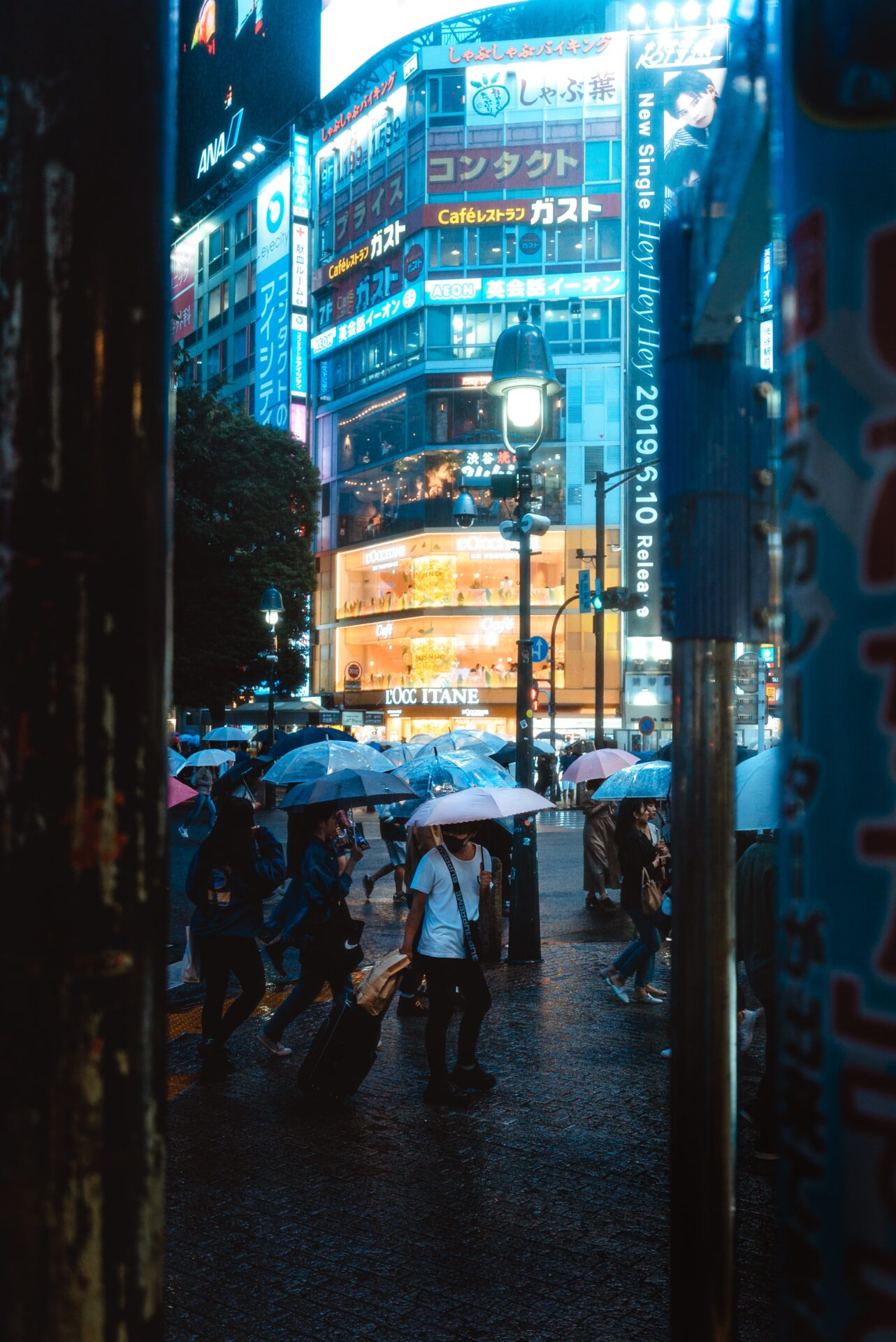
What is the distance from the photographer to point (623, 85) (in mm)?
50281

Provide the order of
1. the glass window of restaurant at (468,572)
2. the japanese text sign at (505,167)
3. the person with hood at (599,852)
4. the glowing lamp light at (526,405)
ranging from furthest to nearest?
the glass window of restaurant at (468,572)
the japanese text sign at (505,167)
the person with hood at (599,852)
the glowing lamp light at (526,405)

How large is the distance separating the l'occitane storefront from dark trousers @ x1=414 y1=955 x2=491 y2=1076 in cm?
4106

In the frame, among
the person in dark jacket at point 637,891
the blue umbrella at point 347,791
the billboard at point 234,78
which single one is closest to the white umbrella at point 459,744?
the blue umbrella at point 347,791

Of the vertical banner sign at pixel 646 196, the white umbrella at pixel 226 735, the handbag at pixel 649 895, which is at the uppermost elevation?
the vertical banner sign at pixel 646 196

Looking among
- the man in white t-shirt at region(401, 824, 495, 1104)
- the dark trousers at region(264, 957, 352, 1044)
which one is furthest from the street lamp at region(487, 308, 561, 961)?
the man in white t-shirt at region(401, 824, 495, 1104)

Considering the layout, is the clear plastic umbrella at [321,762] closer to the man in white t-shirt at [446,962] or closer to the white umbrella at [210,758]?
the man in white t-shirt at [446,962]

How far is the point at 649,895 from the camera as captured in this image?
922 cm

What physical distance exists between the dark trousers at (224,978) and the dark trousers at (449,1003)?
50.5 inches

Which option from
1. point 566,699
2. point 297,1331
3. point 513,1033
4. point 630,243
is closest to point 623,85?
point 630,243

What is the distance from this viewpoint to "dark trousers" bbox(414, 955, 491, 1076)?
7.07 m

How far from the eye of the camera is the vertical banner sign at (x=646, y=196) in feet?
155

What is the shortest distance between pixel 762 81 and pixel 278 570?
37408 millimetres

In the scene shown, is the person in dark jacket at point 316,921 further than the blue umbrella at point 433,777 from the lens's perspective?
No

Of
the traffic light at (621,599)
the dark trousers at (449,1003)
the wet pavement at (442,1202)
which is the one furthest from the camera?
the traffic light at (621,599)
